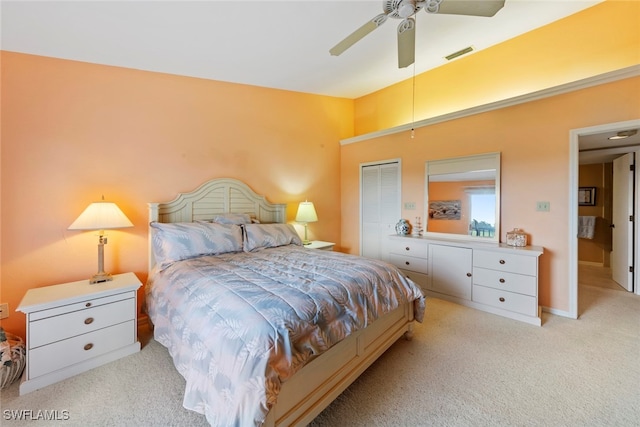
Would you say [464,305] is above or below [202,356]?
below

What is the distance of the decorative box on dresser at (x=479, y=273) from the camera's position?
2.70 meters

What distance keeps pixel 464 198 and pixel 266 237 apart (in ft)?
8.58

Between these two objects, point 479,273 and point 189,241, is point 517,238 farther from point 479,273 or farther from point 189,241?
point 189,241

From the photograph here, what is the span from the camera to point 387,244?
410cm

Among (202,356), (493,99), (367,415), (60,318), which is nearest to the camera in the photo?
(202,356)

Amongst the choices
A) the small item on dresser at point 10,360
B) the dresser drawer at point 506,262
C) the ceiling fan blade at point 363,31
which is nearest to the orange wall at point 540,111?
the dresser drawer at point 506,262

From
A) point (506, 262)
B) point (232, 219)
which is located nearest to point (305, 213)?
point (232, 219)

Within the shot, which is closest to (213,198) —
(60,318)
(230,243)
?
(230,243)

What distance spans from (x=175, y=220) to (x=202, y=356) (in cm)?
200

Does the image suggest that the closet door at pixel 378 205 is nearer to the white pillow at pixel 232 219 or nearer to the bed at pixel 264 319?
the bed at pixel 264 319

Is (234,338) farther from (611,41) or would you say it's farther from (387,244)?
(611,41)

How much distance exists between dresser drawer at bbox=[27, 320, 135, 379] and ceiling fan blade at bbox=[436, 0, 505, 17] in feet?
11.2

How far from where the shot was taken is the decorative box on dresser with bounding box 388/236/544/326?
2.70 m

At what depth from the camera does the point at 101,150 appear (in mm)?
2576
